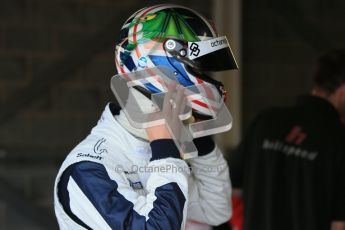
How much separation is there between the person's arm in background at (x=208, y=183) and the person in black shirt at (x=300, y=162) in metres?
0.80

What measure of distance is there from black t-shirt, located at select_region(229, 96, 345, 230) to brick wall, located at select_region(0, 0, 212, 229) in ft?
5.98

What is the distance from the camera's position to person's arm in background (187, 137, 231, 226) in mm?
2109

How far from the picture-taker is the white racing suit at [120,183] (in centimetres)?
168

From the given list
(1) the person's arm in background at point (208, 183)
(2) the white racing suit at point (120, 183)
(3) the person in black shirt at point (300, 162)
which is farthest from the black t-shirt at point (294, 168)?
(2) the white racing suit at point (120, 183)

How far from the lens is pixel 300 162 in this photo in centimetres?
291

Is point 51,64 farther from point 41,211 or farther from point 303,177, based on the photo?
point 303,177

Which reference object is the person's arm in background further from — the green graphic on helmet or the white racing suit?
the green graphic on helmet

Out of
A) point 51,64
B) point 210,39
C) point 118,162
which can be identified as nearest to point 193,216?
point 118,162

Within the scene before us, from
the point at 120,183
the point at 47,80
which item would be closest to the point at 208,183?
the point at 120,183

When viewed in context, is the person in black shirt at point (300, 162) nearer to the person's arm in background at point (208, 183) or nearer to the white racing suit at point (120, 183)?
the person's arm in background at point (208, 183)

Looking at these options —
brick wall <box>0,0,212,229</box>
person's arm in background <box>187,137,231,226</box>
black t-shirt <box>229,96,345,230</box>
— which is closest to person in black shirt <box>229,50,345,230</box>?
black t-shirt <box>229,96,345,230</box>

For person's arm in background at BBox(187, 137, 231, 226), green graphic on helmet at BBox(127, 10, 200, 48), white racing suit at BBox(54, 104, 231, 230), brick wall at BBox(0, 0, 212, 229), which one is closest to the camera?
white racing suit at BBox(54, 104, 231, 230)

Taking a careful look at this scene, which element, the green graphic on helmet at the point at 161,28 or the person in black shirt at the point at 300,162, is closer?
the green graphic on helmet at the point at 161,28

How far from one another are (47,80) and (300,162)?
2221 millimetres
